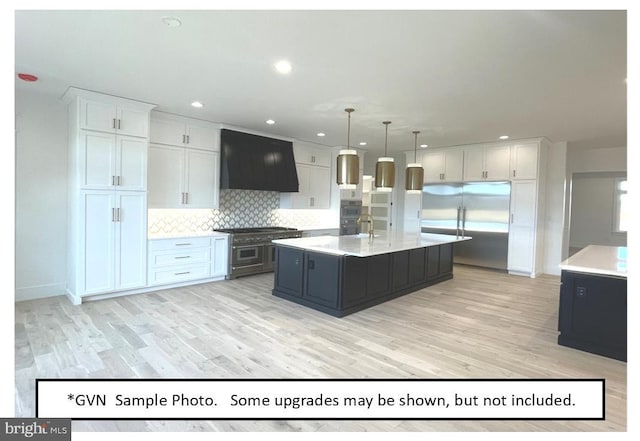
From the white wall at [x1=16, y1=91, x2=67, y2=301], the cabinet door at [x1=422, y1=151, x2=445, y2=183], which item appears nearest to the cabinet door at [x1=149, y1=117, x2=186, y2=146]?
the white wall at [x1=16, y1=91, x2=67, y2=301]

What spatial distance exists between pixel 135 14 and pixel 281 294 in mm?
3414

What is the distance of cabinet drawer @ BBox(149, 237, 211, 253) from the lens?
4852 mm

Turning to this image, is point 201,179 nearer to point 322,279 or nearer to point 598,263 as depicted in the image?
point 322,279

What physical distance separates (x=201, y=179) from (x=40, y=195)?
210 cm

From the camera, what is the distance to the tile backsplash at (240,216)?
543 cm

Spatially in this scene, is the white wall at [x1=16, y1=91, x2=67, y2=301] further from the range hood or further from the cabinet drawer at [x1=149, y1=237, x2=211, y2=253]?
the range hood

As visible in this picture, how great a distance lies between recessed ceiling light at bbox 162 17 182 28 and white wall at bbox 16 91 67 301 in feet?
10.1

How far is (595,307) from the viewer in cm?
308

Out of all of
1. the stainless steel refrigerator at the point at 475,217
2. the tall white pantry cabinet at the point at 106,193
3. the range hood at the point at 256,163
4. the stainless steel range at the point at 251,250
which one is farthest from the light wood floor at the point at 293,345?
the stainless steel refrigerator at the point at 475,217

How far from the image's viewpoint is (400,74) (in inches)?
131

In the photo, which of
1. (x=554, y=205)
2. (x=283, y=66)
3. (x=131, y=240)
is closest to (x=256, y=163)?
(x=131, y=240)

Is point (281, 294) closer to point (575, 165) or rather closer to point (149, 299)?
point (149, 299)
